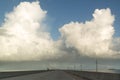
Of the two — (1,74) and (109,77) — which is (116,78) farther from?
(1,74)

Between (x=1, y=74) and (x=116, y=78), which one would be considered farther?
(x=1, y=74)

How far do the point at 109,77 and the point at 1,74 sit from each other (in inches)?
1183

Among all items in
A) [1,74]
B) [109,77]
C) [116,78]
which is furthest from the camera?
[1,74]

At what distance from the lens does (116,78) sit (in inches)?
1158

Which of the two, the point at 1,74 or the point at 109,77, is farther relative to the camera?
the point at 1,74

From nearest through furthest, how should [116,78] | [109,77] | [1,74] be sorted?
[116,78]
[109,77]
[1,74]

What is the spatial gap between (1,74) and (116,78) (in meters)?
33.4

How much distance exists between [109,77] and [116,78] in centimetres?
394

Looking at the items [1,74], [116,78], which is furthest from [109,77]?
[1,74]

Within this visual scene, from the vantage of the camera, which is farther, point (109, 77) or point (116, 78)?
point (109, 77)

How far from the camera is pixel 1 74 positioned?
57.8 meters

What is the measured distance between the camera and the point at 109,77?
33344mm
